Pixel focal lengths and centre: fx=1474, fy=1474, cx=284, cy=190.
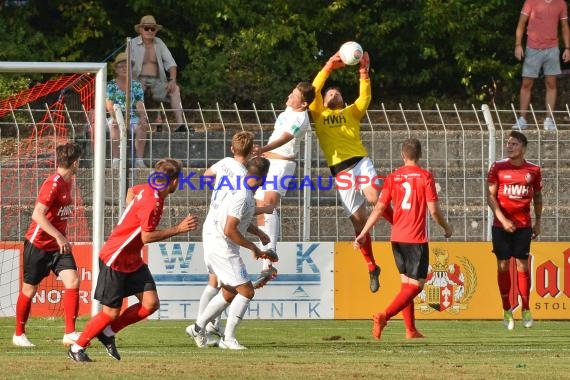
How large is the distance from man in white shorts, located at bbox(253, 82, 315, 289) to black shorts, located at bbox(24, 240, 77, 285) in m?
2.41

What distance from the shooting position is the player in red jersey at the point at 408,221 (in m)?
14.1

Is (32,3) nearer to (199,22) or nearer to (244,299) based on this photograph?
(199,22)

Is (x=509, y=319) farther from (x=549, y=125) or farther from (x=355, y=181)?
(x=549, y=125)

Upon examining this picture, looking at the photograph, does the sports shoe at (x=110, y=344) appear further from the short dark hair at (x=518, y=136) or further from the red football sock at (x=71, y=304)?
the short dark hair at (x=518, y=136)

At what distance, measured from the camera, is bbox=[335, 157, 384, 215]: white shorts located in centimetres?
1597

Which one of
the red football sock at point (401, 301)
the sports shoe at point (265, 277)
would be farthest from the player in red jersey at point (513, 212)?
the sports shoe at point (265, 277)

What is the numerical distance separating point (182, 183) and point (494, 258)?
447cm

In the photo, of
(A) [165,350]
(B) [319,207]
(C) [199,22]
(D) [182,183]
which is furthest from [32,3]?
(A) [165,350]

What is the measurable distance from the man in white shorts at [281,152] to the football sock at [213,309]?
2.05m

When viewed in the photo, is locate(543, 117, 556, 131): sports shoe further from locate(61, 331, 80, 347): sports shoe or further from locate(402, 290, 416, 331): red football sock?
locate(61, 331, 80, 347): sports shoe

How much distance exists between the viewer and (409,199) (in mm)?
14203

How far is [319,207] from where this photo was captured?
1959 cm

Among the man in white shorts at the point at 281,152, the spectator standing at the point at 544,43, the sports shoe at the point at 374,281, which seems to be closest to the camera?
the man in white shorts at the point at 281,152

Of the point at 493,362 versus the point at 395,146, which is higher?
the point at 395,146
